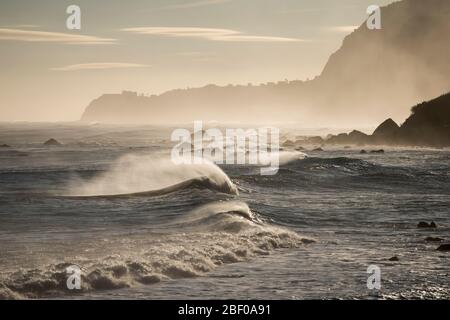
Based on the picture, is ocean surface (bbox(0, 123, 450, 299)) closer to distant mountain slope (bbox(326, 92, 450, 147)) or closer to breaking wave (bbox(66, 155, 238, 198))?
breaking wave (bbox(66, 155, 238, 198))

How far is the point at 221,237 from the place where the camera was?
21.6m

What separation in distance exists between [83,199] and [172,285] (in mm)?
17416

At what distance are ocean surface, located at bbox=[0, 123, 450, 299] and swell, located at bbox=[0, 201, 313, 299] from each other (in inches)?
1.4

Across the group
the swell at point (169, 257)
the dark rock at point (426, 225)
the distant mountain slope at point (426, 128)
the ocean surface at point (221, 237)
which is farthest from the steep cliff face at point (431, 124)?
the swell at point (169, 257)

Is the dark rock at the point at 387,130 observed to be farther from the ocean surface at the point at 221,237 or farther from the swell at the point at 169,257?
the swell at the point at 169,257

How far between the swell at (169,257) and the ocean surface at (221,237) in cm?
4

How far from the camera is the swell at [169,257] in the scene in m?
15.2

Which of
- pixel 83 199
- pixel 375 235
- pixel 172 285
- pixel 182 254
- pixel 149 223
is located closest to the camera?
pixel 172 285

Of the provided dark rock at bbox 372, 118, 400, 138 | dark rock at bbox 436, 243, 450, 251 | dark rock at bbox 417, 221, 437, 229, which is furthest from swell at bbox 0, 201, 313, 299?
dark rock at bbox 372, 118, 400, 138

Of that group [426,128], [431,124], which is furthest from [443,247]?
[426,128]

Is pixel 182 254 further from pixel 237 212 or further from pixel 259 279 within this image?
pixel 237 212

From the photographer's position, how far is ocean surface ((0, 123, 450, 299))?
607 inches

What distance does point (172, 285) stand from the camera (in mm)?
15734
